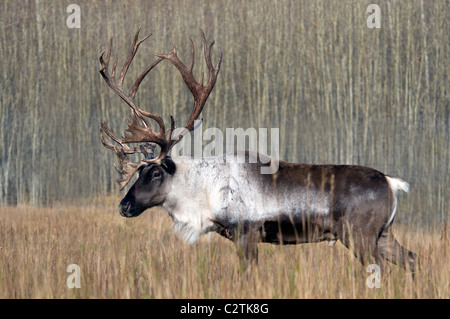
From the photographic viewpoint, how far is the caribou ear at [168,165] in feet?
16.4

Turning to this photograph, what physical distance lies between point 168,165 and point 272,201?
3.06 ft

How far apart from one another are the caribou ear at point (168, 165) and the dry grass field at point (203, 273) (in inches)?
23.8

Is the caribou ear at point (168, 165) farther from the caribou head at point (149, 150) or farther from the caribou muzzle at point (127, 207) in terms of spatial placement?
the caribou muzzle at point (127, 207)

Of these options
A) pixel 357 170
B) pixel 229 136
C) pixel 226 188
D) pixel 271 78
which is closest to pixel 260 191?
pixel 226 188

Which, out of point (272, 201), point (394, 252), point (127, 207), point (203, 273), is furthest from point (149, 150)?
point (394, 252)

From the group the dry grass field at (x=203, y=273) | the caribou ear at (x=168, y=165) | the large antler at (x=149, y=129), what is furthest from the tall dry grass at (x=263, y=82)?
the caribou ear at (x=168, y=165)

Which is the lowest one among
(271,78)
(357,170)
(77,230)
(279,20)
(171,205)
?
(77,230)

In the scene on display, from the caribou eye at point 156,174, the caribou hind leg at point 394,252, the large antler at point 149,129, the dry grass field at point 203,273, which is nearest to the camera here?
the dry grass field at point 203,273

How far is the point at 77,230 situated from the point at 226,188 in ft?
7.41

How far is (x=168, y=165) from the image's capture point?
4.98m

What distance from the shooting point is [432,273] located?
13.3ft

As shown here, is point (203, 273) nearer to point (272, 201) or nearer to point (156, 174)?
point (272, 201)

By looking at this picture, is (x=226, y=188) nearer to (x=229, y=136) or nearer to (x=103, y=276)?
(x=103, y=276)

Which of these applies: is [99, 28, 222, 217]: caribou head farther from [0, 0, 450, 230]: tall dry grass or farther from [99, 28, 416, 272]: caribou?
[0, 0, 450, 230]: tall dry grass
